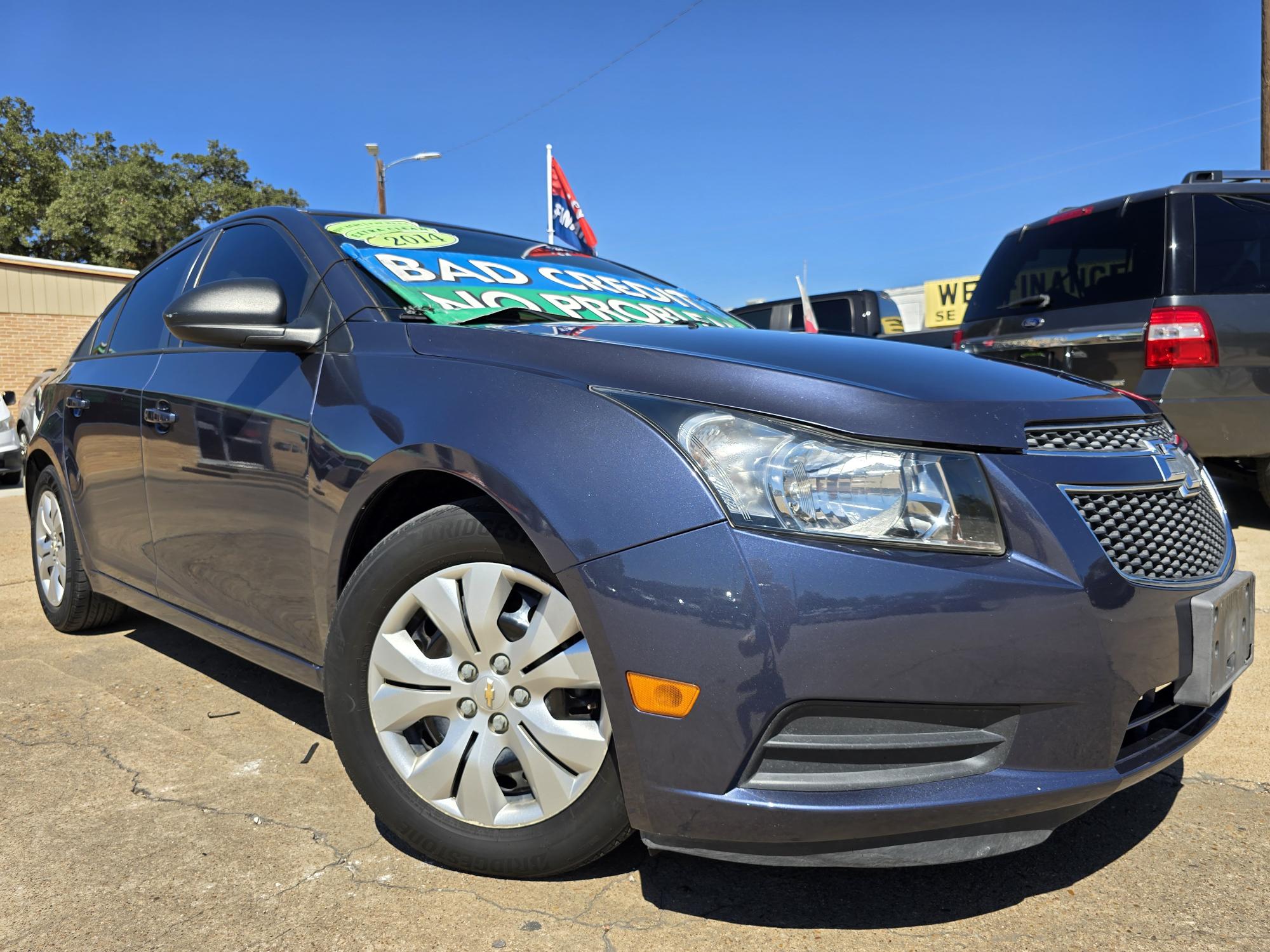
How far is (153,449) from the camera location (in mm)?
2971

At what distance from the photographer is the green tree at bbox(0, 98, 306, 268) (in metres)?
32.0

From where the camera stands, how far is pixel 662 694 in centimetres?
167

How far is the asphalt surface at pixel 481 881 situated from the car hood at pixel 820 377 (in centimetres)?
91

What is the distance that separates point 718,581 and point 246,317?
1.45 meters

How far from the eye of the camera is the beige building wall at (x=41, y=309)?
73.4 ft

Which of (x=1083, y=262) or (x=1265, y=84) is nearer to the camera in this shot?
(x=1083, y=262)

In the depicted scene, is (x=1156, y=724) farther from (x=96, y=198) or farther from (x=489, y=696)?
(x=96, y=198)

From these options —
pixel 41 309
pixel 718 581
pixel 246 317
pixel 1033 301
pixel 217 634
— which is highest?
pixel 41 309

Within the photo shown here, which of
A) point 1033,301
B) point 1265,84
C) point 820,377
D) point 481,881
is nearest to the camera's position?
point 820,377

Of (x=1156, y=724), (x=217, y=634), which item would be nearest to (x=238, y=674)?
(x=217, y=634)

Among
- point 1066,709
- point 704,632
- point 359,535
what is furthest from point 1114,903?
point 359,535

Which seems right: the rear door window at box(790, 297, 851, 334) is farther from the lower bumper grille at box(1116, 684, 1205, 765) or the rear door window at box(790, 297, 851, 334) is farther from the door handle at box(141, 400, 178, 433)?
the lower bumper grille at box(1116, 684, 1205, 765)

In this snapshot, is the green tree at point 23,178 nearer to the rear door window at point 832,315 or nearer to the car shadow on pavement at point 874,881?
the rear door window at point 832,315

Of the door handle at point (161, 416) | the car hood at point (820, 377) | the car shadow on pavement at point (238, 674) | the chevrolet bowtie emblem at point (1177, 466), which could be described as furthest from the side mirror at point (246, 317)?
the chevrolet bowtie emblem at point (1177, 466)
